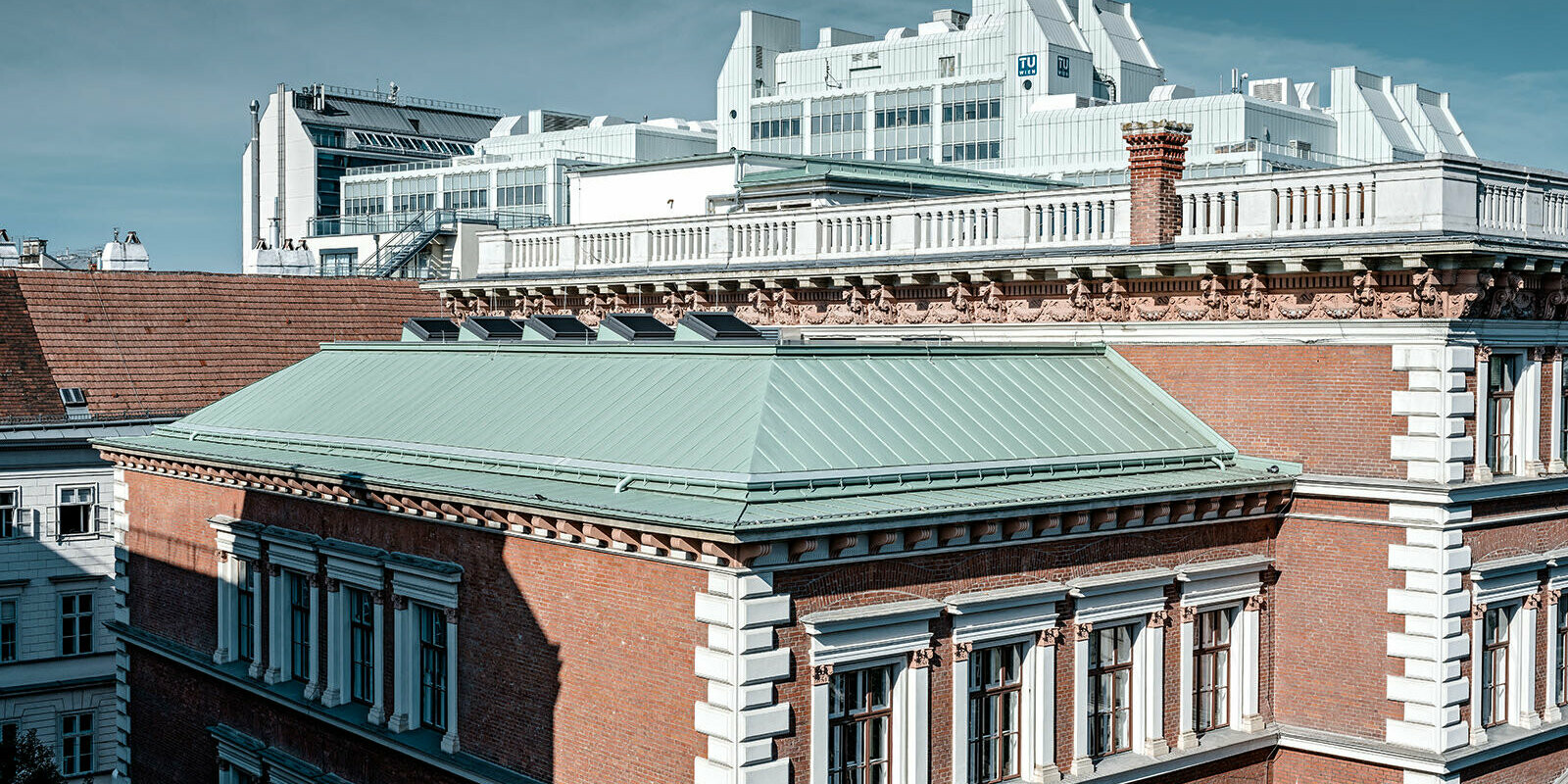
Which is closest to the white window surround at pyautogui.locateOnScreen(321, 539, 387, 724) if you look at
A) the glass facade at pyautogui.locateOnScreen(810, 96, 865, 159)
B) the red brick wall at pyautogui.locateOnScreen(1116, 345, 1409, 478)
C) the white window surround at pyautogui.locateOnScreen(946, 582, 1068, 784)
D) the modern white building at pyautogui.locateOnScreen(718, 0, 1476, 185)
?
the white window surround at pyautogui.locateOnScreen(946, 582, 1068, 784)

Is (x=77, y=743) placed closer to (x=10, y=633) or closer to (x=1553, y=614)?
(x=10, y=633)

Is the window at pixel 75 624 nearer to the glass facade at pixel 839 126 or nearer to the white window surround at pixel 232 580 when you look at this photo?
the white window surround at pixel 232 580

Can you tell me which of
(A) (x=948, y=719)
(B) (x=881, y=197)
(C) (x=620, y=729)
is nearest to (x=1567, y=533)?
(A) (x=948, y=719)

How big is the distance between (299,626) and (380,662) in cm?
344

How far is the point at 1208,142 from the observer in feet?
333

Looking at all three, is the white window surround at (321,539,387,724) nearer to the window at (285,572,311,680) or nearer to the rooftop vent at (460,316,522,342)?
the window at (285,572,311,680)

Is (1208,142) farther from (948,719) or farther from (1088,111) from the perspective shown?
(948,719)

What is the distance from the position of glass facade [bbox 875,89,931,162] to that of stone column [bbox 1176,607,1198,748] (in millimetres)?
85638

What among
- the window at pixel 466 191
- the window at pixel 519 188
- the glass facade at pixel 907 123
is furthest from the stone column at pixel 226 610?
the glass facade at pixel 907 123

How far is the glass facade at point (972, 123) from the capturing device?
10781 centimetres

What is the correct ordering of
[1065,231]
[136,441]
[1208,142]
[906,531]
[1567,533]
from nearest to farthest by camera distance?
[906,531], [1567,533], [1065,231], [136,441], [1208,142]

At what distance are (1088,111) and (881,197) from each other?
6328cm

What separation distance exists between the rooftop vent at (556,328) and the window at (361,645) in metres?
6.10

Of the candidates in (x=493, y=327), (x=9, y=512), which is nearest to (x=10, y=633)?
(x=9, y=512)
